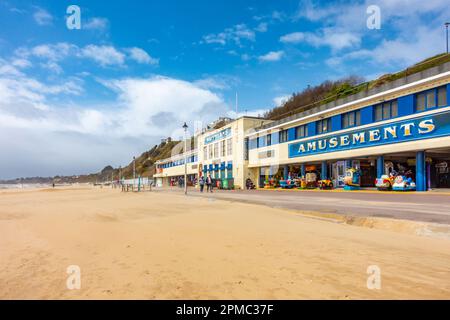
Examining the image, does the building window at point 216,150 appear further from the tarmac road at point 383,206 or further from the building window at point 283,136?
the tarmac road at point 383,206

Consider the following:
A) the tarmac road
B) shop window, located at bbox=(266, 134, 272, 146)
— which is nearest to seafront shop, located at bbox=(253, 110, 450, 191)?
shop window, located at bbox=(266, 134, 272, 146)

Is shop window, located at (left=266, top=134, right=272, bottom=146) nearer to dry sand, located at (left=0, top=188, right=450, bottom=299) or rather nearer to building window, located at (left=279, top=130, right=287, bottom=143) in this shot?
building window, located at (left=279, top=130, right=287, bottom=143)

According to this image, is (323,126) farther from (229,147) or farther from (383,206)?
(383,206)

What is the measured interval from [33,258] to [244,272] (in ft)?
12.4

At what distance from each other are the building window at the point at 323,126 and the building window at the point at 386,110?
5768 millimetres

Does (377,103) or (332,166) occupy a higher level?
(377,103)

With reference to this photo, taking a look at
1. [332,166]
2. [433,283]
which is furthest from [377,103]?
[433,283]

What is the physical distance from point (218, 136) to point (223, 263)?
152 feet

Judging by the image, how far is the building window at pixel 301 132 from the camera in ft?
111

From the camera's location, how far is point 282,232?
290 inches

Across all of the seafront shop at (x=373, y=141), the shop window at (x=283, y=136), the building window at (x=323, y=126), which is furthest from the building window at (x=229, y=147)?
the building window at (x=323, y=126)

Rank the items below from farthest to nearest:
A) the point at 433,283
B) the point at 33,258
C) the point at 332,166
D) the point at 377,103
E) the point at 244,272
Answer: the point at 332,166
the point at 377,103
the point at 33,258
the point at 244,272
the point at 433,283
